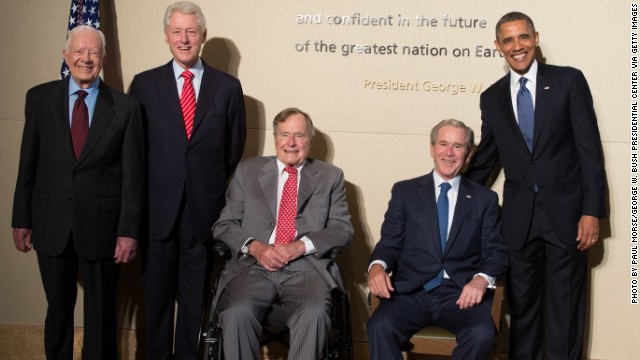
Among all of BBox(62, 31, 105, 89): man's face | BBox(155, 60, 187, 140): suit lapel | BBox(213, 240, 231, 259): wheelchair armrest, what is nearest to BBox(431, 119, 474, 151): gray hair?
BBox(213, 240, 231, 259): wheelchair armrest

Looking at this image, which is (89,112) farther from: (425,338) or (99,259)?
(425,338)

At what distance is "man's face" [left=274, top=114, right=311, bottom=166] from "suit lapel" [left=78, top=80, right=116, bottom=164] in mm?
895

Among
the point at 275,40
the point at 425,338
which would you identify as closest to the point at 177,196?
the point at 275,40

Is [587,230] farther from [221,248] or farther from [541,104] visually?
[221,248]

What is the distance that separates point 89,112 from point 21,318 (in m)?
1.80

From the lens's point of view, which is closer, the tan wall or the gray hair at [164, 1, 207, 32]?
the gray hair at [164, 1, 207, 32]

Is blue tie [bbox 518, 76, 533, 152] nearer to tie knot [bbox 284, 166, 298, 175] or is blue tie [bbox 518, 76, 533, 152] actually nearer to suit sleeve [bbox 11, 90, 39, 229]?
tie knot [bbox 284, 166, 298, 175]

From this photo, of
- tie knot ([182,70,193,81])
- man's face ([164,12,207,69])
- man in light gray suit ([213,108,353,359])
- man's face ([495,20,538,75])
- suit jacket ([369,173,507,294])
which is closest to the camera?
man in light gray suit ([213,108,353,359])

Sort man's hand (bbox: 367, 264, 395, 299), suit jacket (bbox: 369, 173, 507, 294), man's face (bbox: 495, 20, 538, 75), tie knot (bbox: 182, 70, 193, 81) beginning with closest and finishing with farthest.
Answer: man's hand (bbox: 367, 264, 395, 299), suit jacket (bbox: 369, 173, 507, 294), man's face (bbox: 495, 20, 538, 75), tie knot (bbox: 182, 70, 193, 81)

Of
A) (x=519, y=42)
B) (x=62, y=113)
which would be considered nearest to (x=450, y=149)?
(x=519, y=42)

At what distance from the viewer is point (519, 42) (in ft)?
13.8

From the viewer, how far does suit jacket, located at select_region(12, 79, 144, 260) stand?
406 cm

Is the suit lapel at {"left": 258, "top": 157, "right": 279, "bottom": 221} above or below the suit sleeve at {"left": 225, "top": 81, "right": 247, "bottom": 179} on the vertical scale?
below

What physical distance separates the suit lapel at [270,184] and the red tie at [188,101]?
1.59 feet
